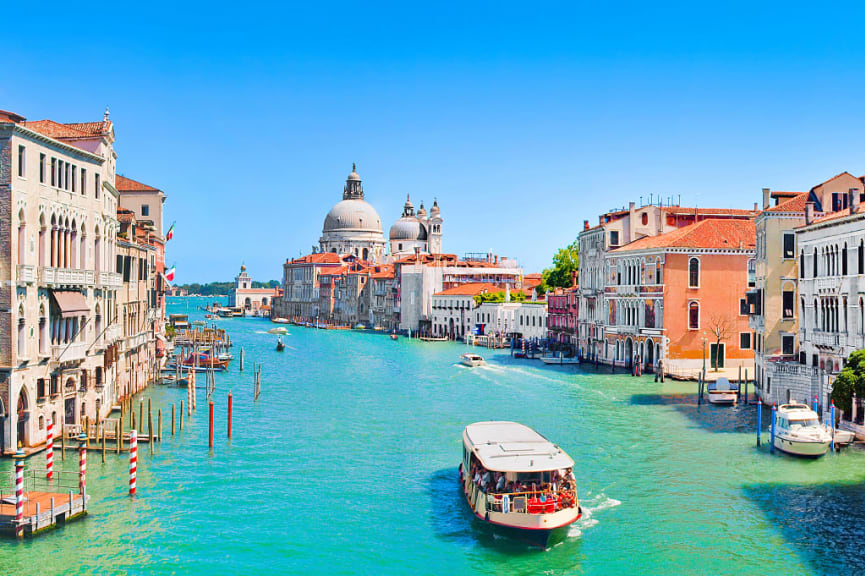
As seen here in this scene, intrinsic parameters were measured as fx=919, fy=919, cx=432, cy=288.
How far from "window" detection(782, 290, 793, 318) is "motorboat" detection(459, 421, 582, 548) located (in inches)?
563

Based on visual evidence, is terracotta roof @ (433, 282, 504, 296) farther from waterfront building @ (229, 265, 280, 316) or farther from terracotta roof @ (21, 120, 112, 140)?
waterfront building @ (229, 265, 280, 316)

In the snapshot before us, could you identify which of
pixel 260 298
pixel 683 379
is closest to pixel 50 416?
pixel 683 379

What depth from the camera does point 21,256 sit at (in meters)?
18.9

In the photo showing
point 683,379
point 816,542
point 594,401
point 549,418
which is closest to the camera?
point 816,542

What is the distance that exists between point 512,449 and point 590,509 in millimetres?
1863

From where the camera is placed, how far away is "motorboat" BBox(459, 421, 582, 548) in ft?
48.5

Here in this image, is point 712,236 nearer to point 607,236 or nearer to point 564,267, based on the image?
point 607,236

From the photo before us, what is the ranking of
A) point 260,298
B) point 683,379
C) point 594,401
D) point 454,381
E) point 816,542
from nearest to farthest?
point 816,542
point 594,401
point 683,379
point 454,381
point 260,298

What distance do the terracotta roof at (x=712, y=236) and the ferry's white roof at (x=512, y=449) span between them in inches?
878

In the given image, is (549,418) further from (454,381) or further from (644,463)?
(454,381)

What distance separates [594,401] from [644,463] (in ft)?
35.1

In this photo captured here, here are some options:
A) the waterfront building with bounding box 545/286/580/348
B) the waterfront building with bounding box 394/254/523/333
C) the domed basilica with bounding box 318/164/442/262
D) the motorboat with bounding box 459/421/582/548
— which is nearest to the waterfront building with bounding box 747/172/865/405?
the motorboat with bounding box 459/421/582/548

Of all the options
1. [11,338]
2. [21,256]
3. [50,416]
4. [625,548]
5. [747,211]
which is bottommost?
[625,548]

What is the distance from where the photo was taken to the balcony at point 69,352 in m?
20.5
